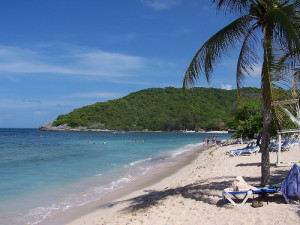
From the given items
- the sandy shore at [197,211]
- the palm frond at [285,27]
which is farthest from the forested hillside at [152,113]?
the palm frond at [285,27]

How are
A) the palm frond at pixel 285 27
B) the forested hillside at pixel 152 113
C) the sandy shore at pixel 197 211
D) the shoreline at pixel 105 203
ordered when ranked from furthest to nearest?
the forested hillside at pixel 152 113, the shoreline at pixel 105 203, the sandy shore at pixel 197 211, the palm frond at pixel 285 27

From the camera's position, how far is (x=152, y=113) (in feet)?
379

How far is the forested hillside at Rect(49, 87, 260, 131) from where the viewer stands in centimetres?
9718

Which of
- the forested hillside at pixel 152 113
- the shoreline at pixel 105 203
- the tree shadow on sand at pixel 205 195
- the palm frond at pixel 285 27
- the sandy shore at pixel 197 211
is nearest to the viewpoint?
the palm frond at pixel 285 27

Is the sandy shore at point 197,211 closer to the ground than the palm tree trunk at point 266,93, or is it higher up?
closer to the ground

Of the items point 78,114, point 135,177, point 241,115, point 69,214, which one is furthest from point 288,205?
point 78,114

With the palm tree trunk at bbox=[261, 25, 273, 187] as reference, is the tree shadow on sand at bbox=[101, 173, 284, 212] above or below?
below

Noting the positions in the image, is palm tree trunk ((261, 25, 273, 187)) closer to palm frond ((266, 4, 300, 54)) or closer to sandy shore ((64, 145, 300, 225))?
palm frond ((266, 4, 300, 54))

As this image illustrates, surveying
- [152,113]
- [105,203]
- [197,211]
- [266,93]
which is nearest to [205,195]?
[197,211]

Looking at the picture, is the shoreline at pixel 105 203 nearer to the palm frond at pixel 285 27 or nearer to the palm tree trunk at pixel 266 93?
the palm tree trunk at pixel 266 93

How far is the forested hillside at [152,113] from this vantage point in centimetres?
9718

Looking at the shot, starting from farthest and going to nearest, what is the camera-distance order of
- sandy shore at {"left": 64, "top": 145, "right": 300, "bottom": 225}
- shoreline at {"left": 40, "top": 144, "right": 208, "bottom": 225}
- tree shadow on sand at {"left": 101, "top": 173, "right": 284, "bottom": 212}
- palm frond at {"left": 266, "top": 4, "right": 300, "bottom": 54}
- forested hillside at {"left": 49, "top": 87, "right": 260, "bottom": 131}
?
forested hillside at {"left": 49, "top": 87, "right": 260, "bottom": 131} < shoreline at {"left": 40, "top": 144, "right": 208, "bottom": 225} < tree shadow on sand at {"left": 101, "top": 173, "right": 284, "bottom": 212} < sandy shore at {"left": 64, "top": 145, "right": 300, "bottom": 225} < palm frond at {"left": 266, "top": 4, "right": 300, "bottom": 54}

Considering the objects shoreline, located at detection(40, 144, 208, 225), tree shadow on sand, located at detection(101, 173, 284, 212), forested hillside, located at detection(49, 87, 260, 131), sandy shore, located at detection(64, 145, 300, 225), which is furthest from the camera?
forested hillside, located at detection(49, 87, 260, 131)

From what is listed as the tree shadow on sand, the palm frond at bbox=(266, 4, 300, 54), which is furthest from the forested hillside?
the palm frond at bbox=(266, 4, 300, 54)
